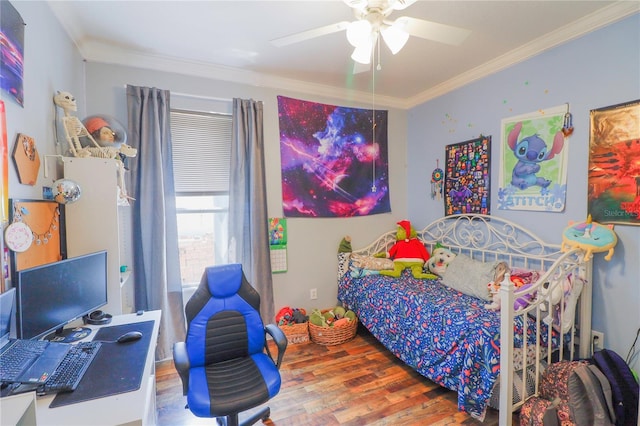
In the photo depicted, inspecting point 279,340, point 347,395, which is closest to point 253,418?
point 279,340

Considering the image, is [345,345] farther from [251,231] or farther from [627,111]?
[627,111]

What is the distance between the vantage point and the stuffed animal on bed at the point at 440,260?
2.85m

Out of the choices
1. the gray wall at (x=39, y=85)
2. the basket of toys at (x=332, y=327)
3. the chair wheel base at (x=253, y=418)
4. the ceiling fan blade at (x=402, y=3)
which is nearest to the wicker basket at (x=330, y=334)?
the basket of toys at (x=332, y=327)

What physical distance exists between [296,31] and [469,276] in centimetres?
236

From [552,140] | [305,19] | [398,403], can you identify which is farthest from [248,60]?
[398,403]

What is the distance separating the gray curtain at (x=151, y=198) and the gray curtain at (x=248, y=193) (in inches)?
20.7

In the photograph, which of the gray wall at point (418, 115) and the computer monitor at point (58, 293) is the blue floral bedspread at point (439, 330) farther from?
the computer monitor at point (58, 293)

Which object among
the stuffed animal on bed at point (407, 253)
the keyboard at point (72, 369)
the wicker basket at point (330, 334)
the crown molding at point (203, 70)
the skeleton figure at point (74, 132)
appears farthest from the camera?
the stuffed animal on bed at point (407, 253)

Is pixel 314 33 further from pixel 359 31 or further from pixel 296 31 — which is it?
pixel 296 31

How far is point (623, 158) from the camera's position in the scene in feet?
5.99

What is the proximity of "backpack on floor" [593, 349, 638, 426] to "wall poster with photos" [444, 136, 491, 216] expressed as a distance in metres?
1.36

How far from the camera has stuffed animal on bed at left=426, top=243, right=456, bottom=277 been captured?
2850mm

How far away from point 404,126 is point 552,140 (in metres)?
1.66

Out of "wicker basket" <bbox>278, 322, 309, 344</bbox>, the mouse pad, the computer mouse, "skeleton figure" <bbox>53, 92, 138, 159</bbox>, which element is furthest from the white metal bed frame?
"skeleton figure" <bbox>53, 92, 138, 159</bbox>
